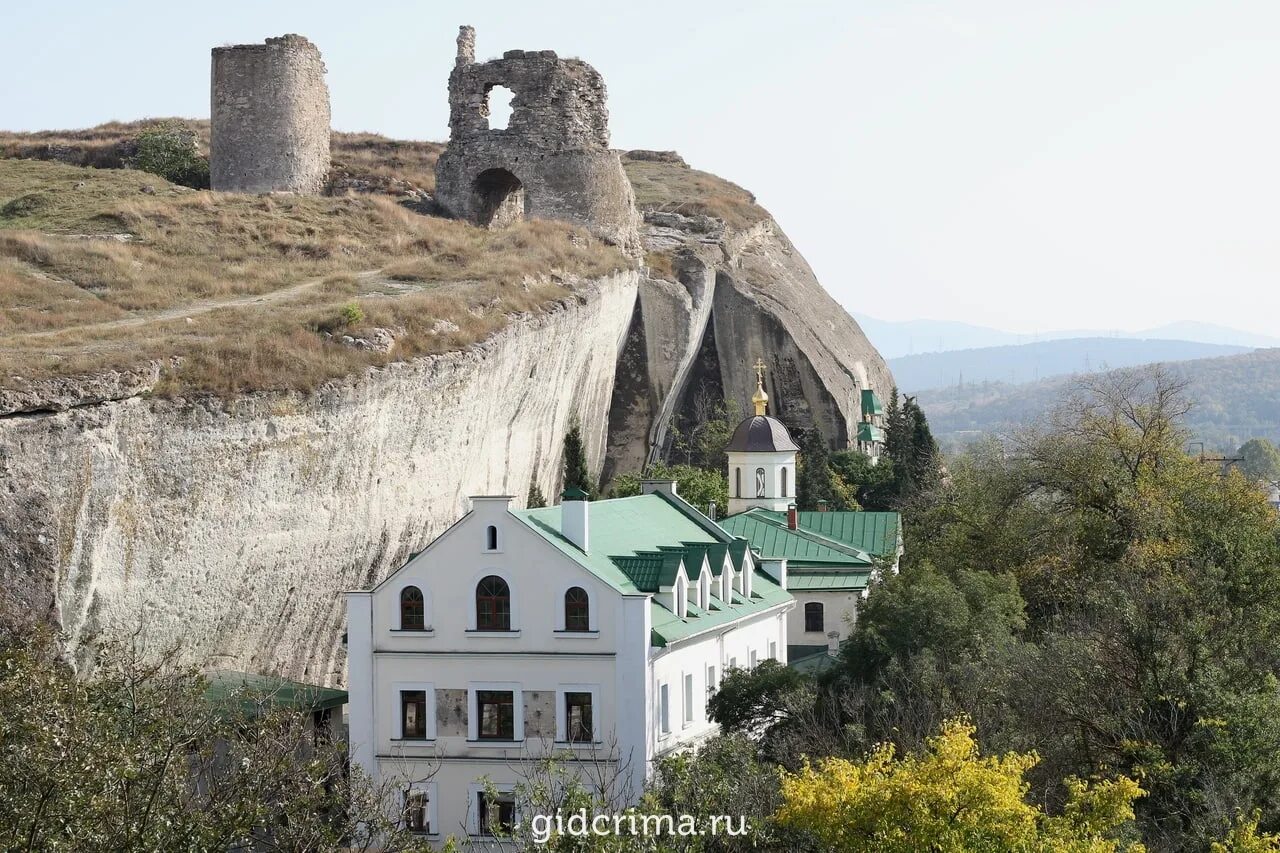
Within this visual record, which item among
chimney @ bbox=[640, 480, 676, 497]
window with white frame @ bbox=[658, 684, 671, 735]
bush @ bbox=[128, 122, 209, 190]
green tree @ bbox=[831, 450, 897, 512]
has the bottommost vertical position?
window with white frame @ bbox=[658, 684, 671, 735]

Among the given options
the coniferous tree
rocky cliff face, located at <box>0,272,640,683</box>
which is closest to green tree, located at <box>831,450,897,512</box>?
the coniferous tree

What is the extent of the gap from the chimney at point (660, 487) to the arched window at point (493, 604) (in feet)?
37.6

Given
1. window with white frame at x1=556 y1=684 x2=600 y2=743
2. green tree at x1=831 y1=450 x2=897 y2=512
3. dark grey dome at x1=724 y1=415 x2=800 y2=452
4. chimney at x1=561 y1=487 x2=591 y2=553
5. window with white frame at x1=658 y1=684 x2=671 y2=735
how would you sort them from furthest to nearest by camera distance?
green tree at x1=831 y1=450 x2=897 y2=512
dark grey dome at x1=724 y1=415 x2=800 y2=452
chimney at x1=561 y1=487 x2=591 y2=553
window with white frame at x1=658 y1=684 x2=671 y2=735
window with white frame at x1=556 y1=684 x2=600 y2=743

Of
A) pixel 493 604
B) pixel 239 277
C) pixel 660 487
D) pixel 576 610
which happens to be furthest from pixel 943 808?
pixel 239 277

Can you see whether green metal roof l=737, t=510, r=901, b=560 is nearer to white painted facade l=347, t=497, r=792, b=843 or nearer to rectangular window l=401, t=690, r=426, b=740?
white painted facade l=347, t=497, r=792, b=843

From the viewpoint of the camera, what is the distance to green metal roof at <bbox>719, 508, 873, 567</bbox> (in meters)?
49.8

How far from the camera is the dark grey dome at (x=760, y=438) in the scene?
2224 inches

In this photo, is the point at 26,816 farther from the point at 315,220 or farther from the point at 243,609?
the point at 315,220

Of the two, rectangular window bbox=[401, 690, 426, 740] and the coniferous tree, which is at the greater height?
the coniferous tree

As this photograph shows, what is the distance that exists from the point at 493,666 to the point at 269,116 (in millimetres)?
33838

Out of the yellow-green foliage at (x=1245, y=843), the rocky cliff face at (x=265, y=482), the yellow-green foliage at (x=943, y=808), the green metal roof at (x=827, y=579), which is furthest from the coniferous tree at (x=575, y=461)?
the yellow-green foliage at (x=1245, y=843)

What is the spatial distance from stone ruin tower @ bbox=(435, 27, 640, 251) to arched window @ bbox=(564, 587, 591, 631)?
99.6 feet

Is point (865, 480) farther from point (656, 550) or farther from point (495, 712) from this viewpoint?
point (495, 712)

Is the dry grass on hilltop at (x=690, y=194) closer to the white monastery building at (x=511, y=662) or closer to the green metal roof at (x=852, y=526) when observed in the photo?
the green metal roof at (x=852, y=526)
